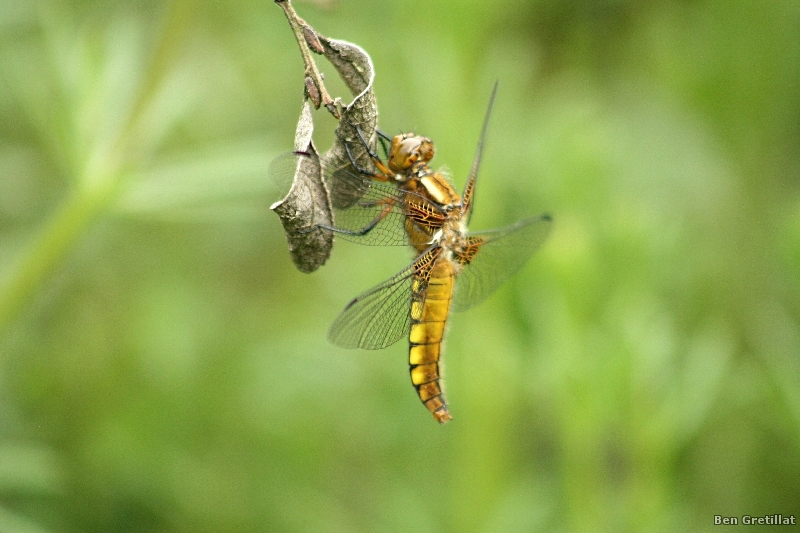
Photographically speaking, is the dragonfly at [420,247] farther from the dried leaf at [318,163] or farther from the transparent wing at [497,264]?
the dried leaf at [318,163]

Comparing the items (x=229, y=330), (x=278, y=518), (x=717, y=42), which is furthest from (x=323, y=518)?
(x=717, y=42)

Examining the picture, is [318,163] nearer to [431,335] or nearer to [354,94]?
[354,94]

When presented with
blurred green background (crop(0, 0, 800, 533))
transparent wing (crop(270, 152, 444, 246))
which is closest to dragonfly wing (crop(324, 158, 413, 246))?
transparent wing (crop(270, 152, 444, 246))

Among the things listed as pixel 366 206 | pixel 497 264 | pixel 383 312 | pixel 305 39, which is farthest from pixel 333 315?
pixel 305 39

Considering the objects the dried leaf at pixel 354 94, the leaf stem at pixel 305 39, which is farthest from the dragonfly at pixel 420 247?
the leaf stem at pixel 305 39

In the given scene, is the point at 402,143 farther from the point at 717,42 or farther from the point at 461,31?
the point at 717,42

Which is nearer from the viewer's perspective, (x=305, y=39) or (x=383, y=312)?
(x=305, y=39)

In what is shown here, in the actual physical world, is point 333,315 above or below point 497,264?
above
